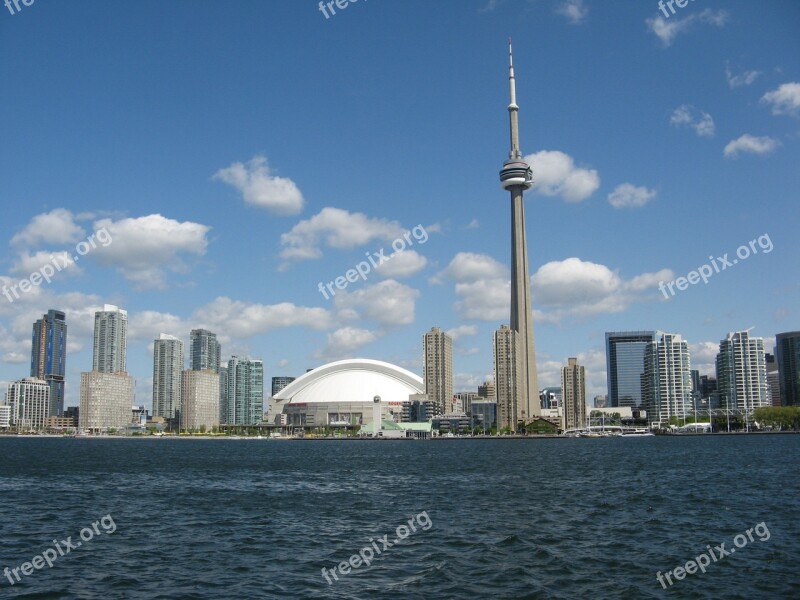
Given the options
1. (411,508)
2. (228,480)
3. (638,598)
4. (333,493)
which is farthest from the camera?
(228,480)

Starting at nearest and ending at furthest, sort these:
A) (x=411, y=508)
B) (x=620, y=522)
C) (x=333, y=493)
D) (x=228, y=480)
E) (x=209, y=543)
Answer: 1. (x=209, y=543)
2. (x=620, y=522)
3. (x=411, y=508)
4. (x=333, y=493)
5. (x=228, y=480)

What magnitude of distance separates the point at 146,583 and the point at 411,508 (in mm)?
21557

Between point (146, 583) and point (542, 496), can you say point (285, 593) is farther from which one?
point (542, 496)

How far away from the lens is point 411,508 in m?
46.1

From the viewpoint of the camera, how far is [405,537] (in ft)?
116

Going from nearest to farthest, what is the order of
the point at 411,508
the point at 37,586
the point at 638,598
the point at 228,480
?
the point at 638,598, the point at 37,586, the point at 411,508, the point at 228,480

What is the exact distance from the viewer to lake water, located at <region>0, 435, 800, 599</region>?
2644cm

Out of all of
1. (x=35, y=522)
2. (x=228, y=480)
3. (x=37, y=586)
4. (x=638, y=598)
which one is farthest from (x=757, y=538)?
(x=228, y=480)

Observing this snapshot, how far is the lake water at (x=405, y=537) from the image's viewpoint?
86.7 ft

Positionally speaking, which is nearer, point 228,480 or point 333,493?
point 333,493

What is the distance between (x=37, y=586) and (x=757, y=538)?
95.1 ft

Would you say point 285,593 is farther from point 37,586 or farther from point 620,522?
point 620,522

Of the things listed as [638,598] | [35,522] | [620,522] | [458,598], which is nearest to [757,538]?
[620,522]

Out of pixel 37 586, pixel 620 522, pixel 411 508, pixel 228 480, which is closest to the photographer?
pixel 37 586
